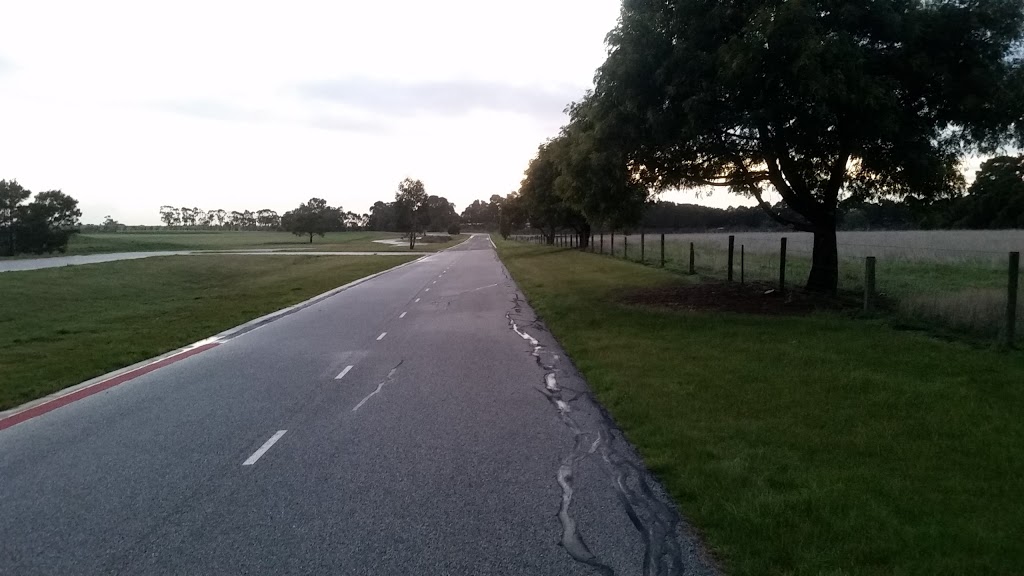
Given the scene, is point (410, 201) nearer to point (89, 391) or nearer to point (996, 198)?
point (996, 198)

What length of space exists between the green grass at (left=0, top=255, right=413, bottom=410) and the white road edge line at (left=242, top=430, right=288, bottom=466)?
433 centimetres

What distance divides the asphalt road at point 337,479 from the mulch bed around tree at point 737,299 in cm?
713

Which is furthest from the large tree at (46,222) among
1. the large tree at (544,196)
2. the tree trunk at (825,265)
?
the tree trunk at (825,265)

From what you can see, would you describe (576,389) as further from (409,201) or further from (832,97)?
(409,201)

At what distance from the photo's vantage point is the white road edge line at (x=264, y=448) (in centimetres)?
738

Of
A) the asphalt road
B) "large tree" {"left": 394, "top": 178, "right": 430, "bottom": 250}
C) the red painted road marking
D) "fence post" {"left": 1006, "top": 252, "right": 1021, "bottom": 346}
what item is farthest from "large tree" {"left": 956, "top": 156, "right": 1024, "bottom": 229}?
"large tree" {"left": 394, "top": 178, "right": 430, "bottom": 250}

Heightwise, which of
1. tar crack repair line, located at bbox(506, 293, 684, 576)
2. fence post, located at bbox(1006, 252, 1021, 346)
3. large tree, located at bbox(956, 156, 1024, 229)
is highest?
large tree, located at bbox(956, 156, 1024, 229)

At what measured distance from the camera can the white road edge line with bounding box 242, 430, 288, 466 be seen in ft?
24.2

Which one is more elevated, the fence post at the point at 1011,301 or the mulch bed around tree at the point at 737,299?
the fence post at the point at 1011,301

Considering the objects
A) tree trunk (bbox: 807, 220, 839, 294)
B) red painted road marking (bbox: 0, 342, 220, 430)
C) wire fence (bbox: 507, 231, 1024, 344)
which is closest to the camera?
red painted road marking (bbox: 0, 342, 220, 430)

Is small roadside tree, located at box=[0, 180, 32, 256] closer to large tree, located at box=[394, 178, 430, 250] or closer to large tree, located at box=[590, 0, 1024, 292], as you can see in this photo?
large tree, located at box=[394, 178, 430, 250]

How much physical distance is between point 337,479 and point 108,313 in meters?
18.9

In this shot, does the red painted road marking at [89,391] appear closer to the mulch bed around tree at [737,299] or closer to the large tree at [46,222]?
the mulch bed around tree at [737,299]

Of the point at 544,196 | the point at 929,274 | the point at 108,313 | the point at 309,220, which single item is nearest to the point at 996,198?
the point at 544,196
